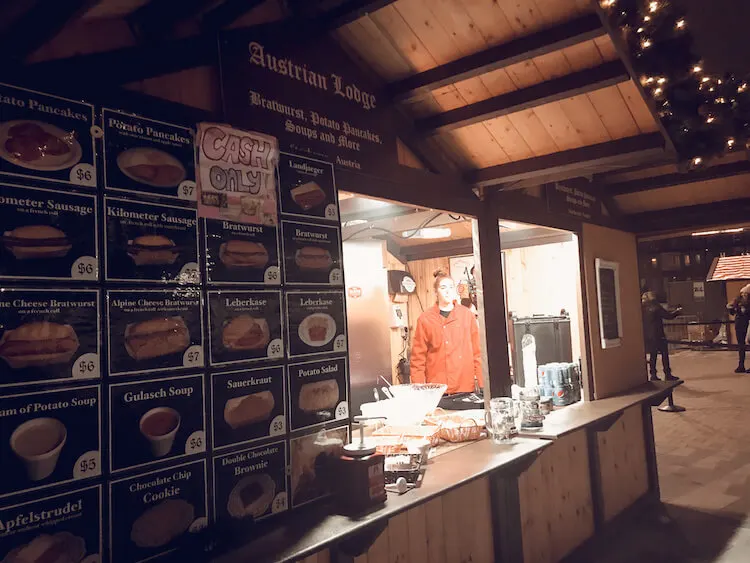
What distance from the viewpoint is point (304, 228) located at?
2268 mm

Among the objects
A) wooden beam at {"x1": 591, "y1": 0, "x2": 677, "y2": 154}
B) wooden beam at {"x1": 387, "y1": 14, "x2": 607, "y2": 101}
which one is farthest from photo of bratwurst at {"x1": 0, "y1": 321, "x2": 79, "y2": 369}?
wooden beam at {"x1": 591, "y1": 0, "x2": 677, "y2": 154}

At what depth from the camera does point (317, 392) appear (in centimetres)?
225

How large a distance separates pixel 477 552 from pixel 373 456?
1.31 m

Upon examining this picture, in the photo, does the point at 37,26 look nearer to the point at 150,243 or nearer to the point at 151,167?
the point at 151,167

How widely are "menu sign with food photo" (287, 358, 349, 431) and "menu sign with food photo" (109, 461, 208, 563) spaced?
431 millimetres

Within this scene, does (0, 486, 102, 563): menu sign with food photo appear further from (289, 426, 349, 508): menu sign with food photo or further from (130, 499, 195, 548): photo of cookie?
(289, 426, 349, 508): menu sign with food photo

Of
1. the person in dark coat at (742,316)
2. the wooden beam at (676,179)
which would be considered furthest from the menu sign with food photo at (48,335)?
the person in dark coat at (742,316)

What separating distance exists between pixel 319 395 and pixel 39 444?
101cm

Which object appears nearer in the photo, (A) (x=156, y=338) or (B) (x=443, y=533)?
(A) (x=156, y=338)

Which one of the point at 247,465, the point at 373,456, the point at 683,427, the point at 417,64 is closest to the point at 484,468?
the point at 373,456

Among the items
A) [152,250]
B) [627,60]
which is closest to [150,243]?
[152,250]

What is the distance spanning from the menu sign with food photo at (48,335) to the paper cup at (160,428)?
22 cm

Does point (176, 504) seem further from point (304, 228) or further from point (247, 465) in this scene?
point (304, 228)

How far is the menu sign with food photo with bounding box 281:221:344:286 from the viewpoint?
2201 millimetres
